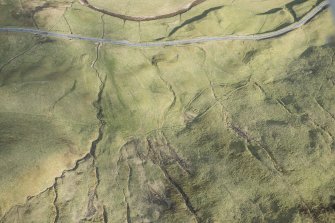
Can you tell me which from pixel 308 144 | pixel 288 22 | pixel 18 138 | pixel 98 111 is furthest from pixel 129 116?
pixel 288 22

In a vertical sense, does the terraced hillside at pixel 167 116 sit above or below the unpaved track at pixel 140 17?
below

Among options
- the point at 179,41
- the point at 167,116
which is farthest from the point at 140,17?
the point at 167,116

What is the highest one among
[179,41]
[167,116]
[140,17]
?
[140,17]

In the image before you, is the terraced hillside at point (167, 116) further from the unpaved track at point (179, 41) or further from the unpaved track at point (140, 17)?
the unpaved track at point (179, 41)

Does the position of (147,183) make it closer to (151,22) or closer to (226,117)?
(226,117)

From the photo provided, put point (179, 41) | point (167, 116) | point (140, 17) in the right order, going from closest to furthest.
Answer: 1. point (167, 116)
2. point (179, 41)
3. point (140, 17)

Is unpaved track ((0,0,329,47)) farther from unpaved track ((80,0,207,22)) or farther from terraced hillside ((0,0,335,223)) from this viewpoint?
unpaved track ((80,0,207,22))

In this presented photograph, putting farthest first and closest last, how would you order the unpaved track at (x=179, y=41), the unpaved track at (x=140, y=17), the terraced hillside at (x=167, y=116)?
the unpaved track at (x=140, y=17)
the unpaved track at (x=179, y=41)
the terraced hillside at (x=167, y=116)

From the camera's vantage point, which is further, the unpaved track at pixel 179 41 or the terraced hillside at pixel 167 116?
the unpaved track at pixel 179 41

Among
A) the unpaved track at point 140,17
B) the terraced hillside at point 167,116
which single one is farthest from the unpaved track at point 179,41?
the unpaved track at point 140,17

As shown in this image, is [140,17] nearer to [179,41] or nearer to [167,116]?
[179,41]
